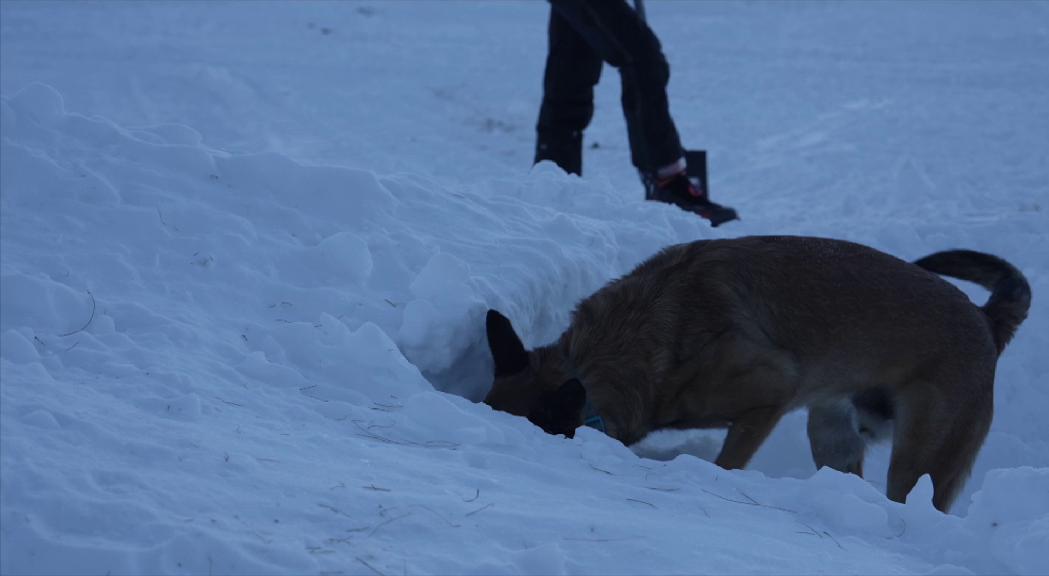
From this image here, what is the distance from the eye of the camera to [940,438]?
441 centimetres

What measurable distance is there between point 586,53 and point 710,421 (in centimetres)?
412

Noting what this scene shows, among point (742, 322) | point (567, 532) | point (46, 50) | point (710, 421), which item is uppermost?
point (567, 532)

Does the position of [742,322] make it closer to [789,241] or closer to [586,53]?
[789,241]

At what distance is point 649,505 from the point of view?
124 inches

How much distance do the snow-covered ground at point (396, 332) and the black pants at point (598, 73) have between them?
31.3 inches

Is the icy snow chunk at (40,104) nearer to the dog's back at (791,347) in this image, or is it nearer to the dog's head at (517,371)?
the dog's head at (517,371)

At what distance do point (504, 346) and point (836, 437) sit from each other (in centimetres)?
183

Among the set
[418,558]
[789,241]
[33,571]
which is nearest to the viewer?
[33,571]

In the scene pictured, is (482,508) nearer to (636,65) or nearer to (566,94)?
(636,65)

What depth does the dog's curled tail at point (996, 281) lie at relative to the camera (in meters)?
4.74

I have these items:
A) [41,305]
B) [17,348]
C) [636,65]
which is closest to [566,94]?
[636,65]

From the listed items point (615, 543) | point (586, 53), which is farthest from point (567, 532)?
point (586, 53)

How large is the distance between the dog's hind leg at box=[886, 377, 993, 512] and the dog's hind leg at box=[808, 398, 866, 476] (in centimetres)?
40

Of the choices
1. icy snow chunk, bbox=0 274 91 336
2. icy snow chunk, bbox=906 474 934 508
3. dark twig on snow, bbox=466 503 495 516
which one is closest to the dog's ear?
dark twig on snow, bbox=466 503 495 516
